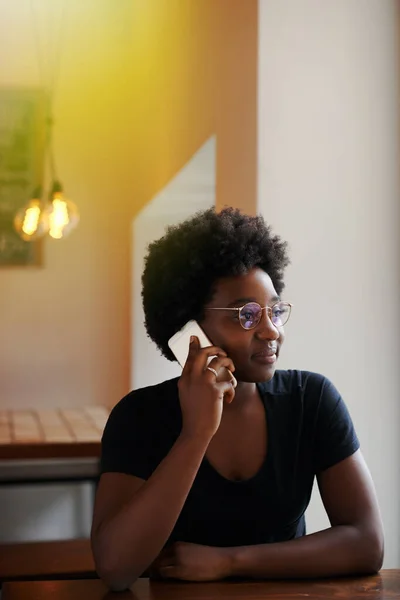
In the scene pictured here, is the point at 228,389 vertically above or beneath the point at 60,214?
beneath

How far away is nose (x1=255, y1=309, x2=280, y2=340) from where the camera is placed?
4.79 ft

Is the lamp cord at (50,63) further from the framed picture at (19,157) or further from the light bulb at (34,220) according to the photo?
the light bulb at (34,220)

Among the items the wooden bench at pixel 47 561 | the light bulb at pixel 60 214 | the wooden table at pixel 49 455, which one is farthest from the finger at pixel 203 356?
the light bulb at pixel 60 214

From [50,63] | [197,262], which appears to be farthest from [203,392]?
[50,63]

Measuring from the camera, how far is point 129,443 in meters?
1.48

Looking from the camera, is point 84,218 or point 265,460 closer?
point 265,460

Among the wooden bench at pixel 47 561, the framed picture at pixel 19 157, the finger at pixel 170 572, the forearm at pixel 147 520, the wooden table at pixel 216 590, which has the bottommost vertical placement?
the wooden bench at pixel 47 561

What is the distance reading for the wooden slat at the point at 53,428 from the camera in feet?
9.95

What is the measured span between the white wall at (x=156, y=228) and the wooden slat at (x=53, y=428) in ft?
2.42

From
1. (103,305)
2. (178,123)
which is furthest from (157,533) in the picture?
(103,305)

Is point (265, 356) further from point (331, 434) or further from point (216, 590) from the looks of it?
point (216, 590)

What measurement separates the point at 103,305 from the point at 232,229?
3704mm

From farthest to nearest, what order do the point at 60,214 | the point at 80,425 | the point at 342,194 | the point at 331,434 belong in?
the point at 60,214 → the point at 80,425 → the point at 342,194 → the point at 331,434

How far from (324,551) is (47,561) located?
32.0 inches
